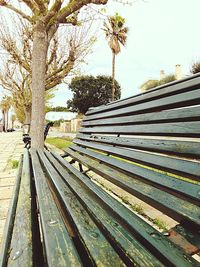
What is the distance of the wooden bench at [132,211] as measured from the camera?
0.73m

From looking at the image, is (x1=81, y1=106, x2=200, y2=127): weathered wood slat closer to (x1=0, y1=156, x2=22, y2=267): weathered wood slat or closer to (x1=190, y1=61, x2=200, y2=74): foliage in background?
(x1=0, y1=156, x2=22, y2=267): weathered wood slat

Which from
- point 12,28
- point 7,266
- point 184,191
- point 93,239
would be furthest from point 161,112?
point 12,28

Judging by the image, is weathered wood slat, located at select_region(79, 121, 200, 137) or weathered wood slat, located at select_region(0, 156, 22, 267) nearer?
weathered wood slat, located at select_region(0, 156, 22, 267)

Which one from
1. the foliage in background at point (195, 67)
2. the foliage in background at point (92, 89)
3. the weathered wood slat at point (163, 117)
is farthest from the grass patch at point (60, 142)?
the foliage in background at point (92, 89)

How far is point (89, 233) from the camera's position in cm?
85

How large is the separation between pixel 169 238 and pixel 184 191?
17 centimetres

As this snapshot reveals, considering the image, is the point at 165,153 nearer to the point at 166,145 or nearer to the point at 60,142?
the point at 166,145

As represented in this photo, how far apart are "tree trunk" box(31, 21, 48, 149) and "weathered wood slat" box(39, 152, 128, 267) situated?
457cm

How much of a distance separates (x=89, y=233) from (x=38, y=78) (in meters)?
5.17

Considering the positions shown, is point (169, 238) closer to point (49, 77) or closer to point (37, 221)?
point (37, 221)

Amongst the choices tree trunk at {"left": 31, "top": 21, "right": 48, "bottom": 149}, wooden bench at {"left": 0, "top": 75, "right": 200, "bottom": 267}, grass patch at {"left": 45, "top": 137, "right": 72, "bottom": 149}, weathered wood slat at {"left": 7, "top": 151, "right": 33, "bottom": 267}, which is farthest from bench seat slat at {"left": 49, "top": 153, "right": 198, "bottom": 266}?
grass patch at {"left": 45, "top": 137, "right": 72, "bottom": 149}

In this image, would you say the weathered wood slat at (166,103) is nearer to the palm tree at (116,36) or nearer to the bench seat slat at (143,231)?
the bench seat slat at (143,231)

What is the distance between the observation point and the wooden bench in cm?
73

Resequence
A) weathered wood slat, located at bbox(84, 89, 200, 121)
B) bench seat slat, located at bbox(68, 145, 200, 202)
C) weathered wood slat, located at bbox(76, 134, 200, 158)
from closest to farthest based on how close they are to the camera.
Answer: bench seat slat, located at bbox(68, 145, 200, 202)
weathered wood slat, located at bbox(76, 134, 200, 158)
weathered wood slat, located at bbox(84, 89, 200, 121)
